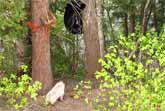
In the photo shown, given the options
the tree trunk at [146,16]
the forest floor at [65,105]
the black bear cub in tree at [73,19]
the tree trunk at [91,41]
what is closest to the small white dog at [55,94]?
the forest floor at [65,105]

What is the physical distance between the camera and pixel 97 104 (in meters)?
8.27

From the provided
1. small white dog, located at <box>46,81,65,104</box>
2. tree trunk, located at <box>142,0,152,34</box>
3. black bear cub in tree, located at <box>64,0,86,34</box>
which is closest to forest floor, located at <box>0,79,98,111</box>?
small white dog, located at <box>46,81,65,104</box>

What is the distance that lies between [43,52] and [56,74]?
2074 mm

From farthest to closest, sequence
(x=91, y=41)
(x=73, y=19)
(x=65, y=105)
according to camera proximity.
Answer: (x=73, y=19) → (x=91, y=41) → (x=65, y=105)

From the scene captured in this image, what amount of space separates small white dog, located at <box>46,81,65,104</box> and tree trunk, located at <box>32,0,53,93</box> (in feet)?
1.35

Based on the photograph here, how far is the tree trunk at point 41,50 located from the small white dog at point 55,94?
41 centimetres

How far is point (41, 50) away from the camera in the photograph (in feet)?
31.6

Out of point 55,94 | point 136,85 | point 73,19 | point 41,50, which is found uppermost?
point 73,19

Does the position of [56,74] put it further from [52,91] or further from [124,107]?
[124,107]

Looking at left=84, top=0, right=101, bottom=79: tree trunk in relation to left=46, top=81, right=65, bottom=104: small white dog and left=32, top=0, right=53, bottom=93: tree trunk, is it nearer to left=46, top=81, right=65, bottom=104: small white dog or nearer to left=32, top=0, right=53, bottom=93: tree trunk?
left=32, top=0, right=53, bottom=93: tree trunk

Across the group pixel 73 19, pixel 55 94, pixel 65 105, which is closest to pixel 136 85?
pixel 65 105

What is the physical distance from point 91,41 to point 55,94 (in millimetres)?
1868

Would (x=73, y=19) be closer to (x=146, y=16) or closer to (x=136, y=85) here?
(x=146, y=16)

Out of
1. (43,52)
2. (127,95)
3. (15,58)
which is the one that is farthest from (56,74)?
(127,95)
